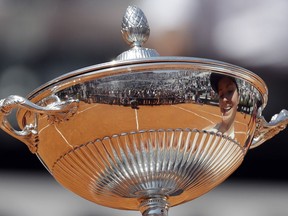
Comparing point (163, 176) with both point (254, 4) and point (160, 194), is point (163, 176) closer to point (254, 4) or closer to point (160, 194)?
point (160, 194)

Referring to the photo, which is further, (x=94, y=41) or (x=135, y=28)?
(x=94, y=41)

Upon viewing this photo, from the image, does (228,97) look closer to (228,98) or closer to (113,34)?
(228,98)

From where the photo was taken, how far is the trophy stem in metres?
1.00

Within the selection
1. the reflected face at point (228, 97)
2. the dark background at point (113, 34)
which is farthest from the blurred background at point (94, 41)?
the reflected face at point (228, 97)

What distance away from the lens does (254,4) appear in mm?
2625

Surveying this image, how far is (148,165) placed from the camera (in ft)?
3.16

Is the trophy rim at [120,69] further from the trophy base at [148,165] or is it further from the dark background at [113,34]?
the dark background at [113,34]

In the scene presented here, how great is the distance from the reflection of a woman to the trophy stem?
10 centimetres

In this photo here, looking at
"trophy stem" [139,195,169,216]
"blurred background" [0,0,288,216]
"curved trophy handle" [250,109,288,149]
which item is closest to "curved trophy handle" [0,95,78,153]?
"trophy stem" [139,195,169,216]

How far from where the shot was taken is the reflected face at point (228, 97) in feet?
3.25

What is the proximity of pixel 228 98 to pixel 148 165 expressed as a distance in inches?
4.8

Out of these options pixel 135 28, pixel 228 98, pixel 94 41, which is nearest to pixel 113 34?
pixel 94 41

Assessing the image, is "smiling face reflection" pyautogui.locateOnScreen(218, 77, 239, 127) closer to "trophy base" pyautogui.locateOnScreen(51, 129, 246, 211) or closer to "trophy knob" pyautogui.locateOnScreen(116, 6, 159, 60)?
"trophy base" pyautogui.locateOnScreen(51, 129, 246, 211)

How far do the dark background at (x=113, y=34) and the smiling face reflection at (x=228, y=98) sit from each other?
1441mm
